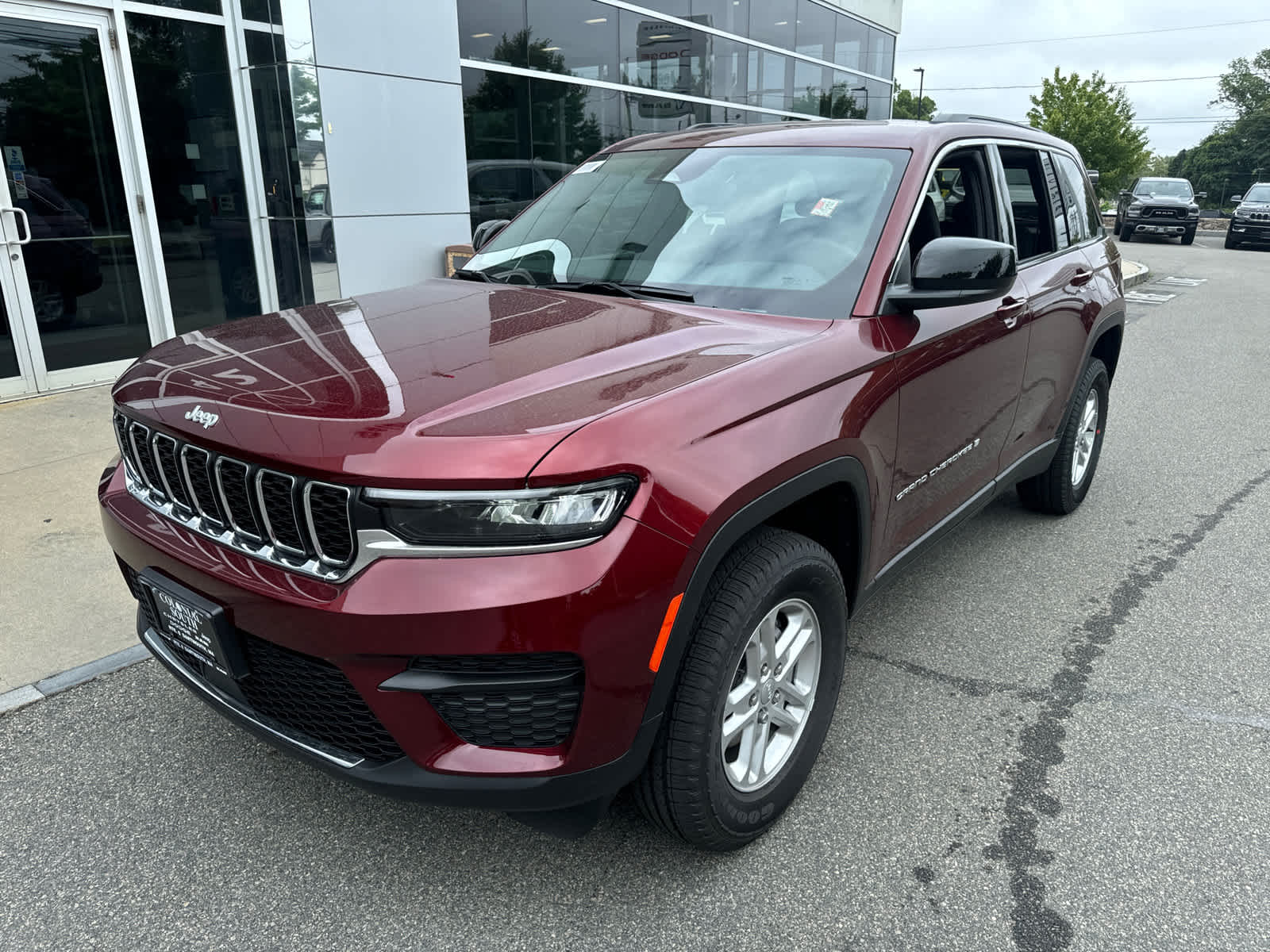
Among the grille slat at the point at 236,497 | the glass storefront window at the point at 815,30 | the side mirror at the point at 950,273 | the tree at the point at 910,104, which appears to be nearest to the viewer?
the grille slat at the point at 236,497

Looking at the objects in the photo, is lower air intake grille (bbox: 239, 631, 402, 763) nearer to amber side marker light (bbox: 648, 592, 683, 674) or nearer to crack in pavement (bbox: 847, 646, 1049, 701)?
amber side marker light (bbox: 648, 592, 683, 674)

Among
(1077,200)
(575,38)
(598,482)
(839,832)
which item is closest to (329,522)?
(598,482)

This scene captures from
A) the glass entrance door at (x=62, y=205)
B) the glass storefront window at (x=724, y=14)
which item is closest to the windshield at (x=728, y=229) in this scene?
the glass entrance door at (x=62, y=205)

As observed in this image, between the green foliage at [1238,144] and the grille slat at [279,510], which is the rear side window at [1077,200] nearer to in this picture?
the grille slat at [279,510]

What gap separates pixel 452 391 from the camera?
2064 millimetres

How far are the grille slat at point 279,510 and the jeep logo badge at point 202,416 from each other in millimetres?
206

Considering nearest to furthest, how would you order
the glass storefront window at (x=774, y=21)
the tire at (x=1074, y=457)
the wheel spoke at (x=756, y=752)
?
the wheel spoke at (x=756, y=752) < the tire at (x=1074, y=457) < the glass storefront window at (x=774, y=21)

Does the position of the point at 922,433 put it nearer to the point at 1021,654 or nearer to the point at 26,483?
the point at 1021,654

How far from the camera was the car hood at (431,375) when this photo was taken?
72.9 inches

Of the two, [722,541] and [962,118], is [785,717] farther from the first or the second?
[962,118]

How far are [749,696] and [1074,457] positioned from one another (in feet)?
9.94

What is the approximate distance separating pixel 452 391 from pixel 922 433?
1528 mm

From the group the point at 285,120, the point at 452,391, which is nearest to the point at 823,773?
the point at 452,391

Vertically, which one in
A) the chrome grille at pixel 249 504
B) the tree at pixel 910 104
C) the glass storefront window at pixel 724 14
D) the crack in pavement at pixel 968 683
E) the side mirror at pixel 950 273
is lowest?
the crack in pavement at pixel 968 683
